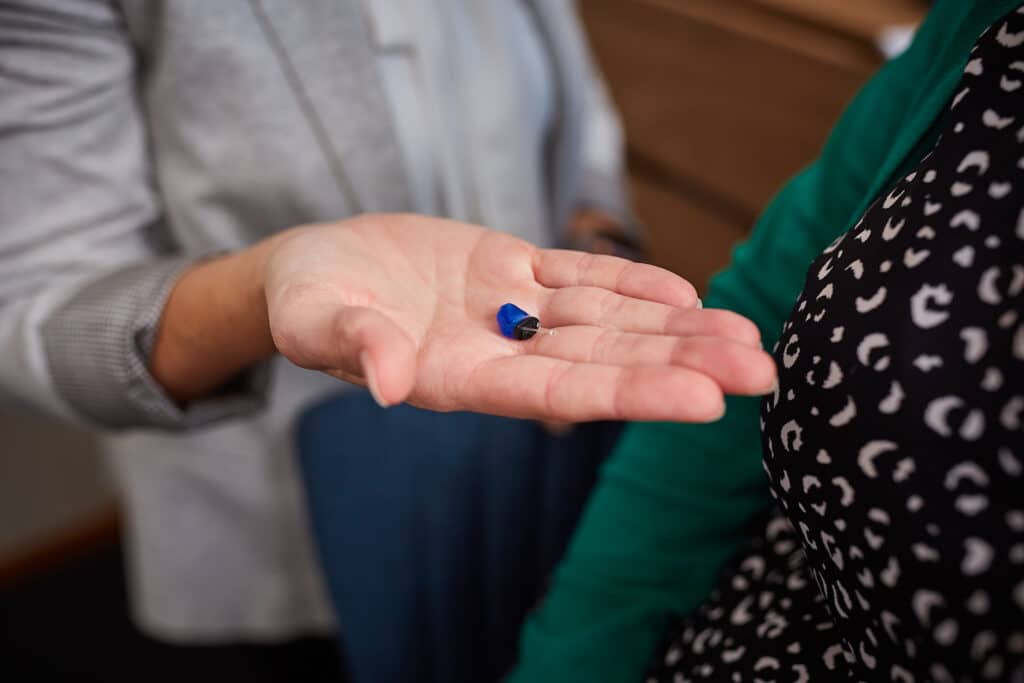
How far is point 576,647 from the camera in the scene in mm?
633

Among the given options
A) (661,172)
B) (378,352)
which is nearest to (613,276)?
(378,352)

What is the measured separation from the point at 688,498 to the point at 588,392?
26cm

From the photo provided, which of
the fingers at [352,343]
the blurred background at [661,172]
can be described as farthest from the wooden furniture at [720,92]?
the fingers at [352,343]

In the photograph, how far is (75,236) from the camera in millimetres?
709

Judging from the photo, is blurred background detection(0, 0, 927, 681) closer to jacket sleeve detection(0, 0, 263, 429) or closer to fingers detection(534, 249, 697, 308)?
jacket sleeve detection(0, 0, 263, 429)

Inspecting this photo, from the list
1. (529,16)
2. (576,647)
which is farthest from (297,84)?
(576,647)

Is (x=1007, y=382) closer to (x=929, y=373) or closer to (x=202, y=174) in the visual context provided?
(x=929, y=373)

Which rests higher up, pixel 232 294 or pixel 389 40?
pixel 389 40

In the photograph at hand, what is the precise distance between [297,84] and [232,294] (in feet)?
0.87

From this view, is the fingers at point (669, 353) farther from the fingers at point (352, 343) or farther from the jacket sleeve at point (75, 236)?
the jacket sleeve at point (75, 236)

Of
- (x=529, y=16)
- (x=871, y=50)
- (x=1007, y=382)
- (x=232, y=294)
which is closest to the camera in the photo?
(x=1007, y=382)

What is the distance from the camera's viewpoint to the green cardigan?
58cm

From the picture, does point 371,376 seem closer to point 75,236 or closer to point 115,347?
point 115,347

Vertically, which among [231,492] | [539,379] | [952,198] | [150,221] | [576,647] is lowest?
[231,492]
